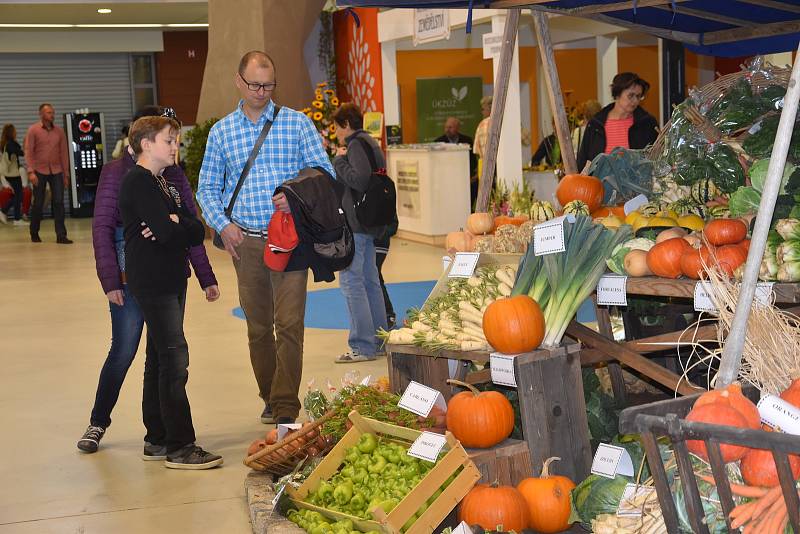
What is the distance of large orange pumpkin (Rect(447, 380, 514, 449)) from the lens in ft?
11.7

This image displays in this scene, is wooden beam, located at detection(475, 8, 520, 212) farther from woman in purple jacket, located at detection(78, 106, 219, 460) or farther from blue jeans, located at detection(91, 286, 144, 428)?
blue jeans, located at detection(91, 286, 144, 428)

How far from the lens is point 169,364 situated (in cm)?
463

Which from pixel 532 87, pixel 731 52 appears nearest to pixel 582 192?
pixel 731 52

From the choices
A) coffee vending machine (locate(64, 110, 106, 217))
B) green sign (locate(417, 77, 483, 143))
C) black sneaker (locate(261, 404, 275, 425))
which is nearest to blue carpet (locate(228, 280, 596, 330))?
black sneaker (locate(261, 404, 275, 425))

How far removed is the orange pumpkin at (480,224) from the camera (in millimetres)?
4461

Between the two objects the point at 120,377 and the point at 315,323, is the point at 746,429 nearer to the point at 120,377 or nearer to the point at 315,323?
the point at 120,377

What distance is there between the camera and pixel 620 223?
4.16 meters

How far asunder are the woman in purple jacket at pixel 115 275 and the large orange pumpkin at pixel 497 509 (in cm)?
191

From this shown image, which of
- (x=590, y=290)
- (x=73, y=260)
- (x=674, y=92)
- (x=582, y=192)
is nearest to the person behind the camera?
(x=590, y=290)

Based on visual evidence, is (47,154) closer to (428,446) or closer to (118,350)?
(118,350)

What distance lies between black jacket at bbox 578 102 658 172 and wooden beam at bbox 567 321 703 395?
303cm

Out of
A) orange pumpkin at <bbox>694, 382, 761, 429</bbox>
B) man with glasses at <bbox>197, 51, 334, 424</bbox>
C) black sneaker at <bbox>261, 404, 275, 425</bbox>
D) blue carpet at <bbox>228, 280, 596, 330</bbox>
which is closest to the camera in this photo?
orange pumpkin at <bbox>694, 382, 761, 429</bbox>

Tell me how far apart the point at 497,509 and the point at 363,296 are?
3.53m

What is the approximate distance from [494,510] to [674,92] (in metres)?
6.73
